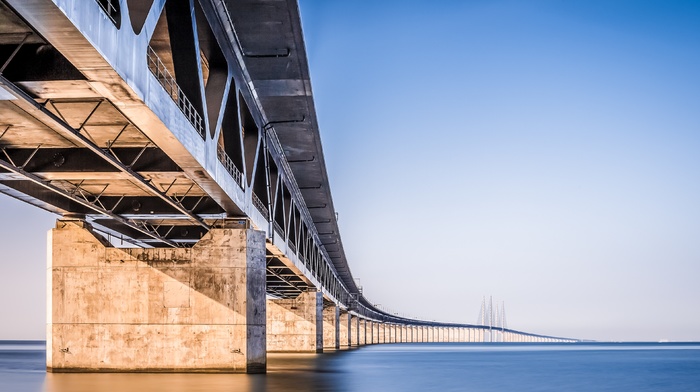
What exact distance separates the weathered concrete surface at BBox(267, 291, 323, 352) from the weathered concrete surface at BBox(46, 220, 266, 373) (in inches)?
1590

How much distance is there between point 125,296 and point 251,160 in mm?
6723

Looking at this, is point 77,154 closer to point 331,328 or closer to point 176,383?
point 176,383

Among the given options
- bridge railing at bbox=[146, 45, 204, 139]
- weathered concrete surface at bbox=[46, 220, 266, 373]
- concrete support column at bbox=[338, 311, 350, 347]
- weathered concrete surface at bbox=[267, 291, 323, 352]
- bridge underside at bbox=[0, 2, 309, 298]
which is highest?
bridge railing at bbox=[146, 45, 204, 139]

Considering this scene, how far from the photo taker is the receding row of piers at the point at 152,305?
3064 cm

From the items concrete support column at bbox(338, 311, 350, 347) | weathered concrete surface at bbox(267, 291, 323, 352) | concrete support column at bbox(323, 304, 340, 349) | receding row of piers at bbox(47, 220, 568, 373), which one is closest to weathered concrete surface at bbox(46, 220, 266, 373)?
receding row of piers at bbox(47, 220, 568, 373)

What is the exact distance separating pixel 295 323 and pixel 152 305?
42558 millimetres

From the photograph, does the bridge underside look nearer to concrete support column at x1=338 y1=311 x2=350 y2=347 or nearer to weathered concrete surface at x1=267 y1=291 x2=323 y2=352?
weathered concrete surface at x1=267 y1=291 x2=323 y2=352

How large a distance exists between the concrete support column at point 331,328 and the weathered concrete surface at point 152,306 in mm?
63879

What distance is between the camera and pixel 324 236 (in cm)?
7269

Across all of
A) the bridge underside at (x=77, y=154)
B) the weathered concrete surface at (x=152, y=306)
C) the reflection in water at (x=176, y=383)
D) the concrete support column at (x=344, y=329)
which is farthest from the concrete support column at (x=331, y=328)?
the weathered concrete surface at (x=152, y=306)

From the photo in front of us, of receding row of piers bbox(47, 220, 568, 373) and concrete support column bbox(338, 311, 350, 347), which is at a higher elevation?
receding row of piers bbox(47, 220, 568, 373)

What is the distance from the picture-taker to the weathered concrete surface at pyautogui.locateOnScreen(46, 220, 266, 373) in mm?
30625

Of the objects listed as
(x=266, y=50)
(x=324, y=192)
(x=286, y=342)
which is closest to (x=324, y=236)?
(x=286, y=342)

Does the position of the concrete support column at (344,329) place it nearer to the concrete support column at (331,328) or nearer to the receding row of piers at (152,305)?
the concrete support column at (331,328)
